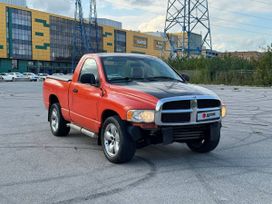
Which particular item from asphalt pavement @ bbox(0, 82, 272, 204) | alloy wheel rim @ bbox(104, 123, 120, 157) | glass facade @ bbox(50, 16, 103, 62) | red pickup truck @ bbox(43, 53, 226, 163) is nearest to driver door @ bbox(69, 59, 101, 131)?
red pickup truck @ bbox(43, 53, 226, 163)

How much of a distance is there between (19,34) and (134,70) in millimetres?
92683

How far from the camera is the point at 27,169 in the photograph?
5.80 m

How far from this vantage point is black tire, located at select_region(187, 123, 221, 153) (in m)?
6.31

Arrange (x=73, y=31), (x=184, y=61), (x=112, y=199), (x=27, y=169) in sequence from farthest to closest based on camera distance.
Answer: (x=73, y=31), (x=184, y=61), (x=27, y=169), (x=112, y=199)

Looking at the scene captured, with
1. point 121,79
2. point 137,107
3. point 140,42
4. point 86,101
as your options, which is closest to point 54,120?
point 86,101

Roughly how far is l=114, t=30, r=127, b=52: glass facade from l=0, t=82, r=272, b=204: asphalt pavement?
119823mm

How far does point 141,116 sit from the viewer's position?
5699 mm

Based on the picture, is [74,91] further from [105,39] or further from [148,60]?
[105,39]

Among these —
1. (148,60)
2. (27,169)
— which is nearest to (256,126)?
(148,60)

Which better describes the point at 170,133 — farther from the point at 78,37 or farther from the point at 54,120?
the point at 78,37

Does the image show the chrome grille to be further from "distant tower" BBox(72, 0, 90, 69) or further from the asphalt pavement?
"distant tower" BBox(72, 0, 90, 69)

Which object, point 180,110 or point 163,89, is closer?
point 180,110

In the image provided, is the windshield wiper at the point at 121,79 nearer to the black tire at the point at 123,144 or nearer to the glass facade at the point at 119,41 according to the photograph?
the black tire at the point at 123,144

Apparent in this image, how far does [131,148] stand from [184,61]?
4876 cm
